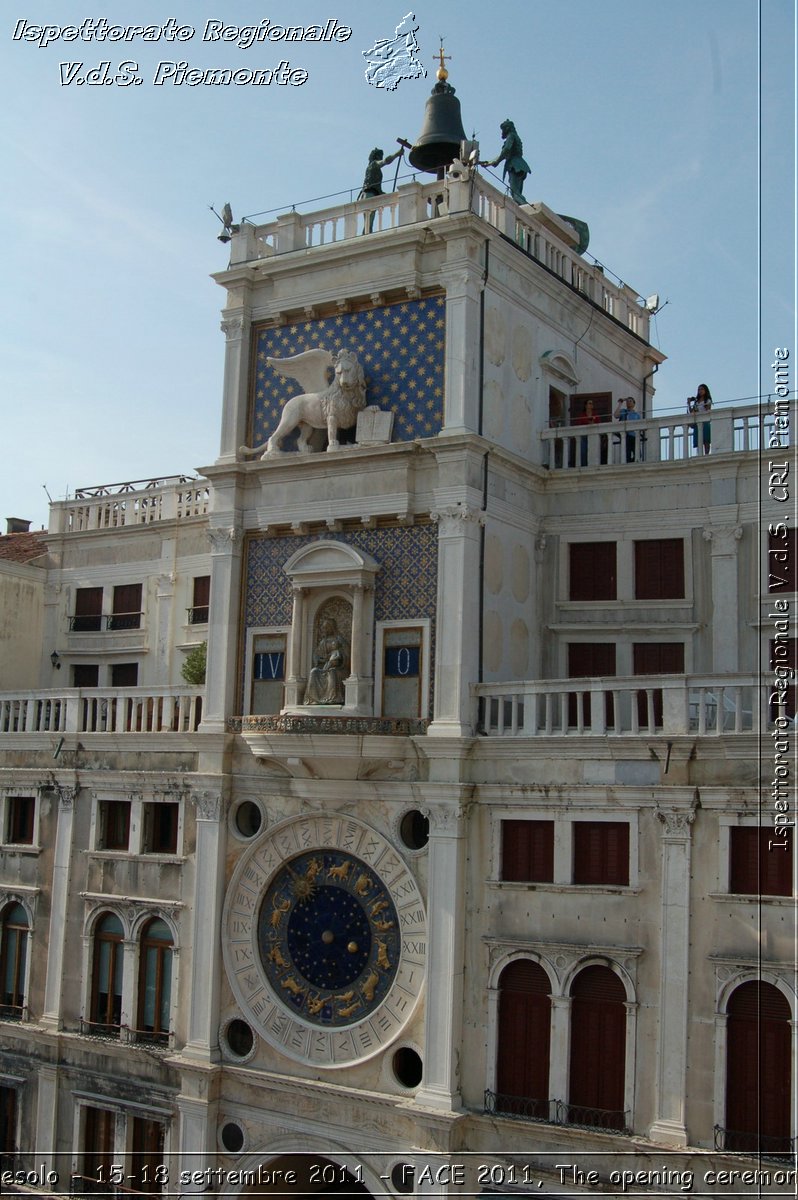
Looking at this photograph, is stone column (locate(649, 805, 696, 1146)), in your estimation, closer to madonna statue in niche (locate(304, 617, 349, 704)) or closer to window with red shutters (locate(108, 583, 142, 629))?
madonna statue in niche (locate(304, 617, 349, 704))

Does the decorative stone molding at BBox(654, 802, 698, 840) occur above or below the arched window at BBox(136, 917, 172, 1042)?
above

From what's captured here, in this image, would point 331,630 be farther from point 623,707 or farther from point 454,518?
point 623,707

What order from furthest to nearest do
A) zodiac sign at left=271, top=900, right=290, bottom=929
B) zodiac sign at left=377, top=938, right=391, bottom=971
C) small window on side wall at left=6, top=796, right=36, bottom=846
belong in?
small window on side wall at left=6, top=796, right=36, bottom=846, zodiac sign at left=271, top=900, right=290, bottom=929, zodiac sign at left=377, top=938, right=391, bottom=971

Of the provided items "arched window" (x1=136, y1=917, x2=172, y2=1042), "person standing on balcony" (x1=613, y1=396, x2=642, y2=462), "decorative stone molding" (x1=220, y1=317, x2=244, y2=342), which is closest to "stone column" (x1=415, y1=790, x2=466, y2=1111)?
"arched window" (x1=136, y1=917, x2=172, y2=1042)

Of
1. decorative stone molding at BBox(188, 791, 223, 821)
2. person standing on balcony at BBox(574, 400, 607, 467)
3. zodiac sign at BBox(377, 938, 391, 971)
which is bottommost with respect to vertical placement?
zodiac sign at BBox(377, 938, 391, 971)

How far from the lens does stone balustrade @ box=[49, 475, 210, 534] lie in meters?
31.7

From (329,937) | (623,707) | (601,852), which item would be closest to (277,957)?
(329,937)

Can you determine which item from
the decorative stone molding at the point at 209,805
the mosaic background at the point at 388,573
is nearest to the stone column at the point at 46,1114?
the decorative stone molding at the point at 209,805

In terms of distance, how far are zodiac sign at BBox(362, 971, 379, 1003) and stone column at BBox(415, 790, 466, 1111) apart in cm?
142

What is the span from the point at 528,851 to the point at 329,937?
4.43 metres

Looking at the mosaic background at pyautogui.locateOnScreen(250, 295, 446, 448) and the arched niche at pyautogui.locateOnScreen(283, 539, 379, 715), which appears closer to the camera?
the arched niche at pyautogui.locateOnScreen(283, 539, 379, 715)

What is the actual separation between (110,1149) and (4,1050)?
3718mm

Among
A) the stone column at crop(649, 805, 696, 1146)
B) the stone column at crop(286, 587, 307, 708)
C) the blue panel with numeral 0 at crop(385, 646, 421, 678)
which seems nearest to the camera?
the stone column at crop(649, 805, 696, 1146)

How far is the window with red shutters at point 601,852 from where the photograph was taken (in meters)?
20.0
